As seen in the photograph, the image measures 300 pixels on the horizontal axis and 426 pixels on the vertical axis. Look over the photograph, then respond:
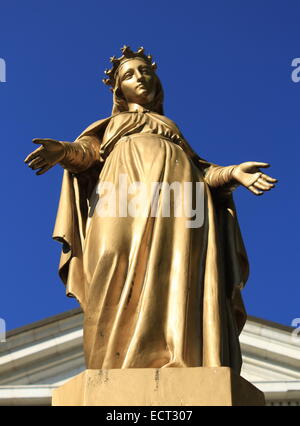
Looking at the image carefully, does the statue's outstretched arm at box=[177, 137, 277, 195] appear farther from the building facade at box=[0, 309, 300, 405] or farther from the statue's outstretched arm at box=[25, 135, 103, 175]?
the building facade at box=[0, 309, 300, 405]

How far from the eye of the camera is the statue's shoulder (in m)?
8.00

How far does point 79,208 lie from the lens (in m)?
7.57

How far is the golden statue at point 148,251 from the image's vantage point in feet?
21.1

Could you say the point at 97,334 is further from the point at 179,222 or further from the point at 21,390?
the point at 21,390

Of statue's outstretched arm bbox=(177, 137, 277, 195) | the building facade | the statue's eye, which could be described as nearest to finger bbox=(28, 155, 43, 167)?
statue's outstretched arm bbox=(177, 137, 277, 195)

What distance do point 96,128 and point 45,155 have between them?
91 centimetres

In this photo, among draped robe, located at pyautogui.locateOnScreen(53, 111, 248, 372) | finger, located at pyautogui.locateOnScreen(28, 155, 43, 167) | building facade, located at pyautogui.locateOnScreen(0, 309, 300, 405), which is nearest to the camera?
draped robe, located at pyautogui.locateOnScreen(53, 111, 248, 372)

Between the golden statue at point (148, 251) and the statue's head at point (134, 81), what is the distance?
30 centimetres

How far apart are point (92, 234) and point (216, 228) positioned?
105 cm

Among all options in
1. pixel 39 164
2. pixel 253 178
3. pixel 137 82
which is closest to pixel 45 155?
pixel 39 164

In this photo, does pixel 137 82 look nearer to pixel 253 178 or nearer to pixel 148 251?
pixel 253 178

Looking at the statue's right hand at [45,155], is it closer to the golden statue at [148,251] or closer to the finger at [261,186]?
the golden statue at [148,251]

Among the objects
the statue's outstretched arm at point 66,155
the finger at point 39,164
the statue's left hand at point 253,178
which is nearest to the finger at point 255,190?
the statue's left hand at point 253,178

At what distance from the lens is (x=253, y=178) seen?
7.23m
